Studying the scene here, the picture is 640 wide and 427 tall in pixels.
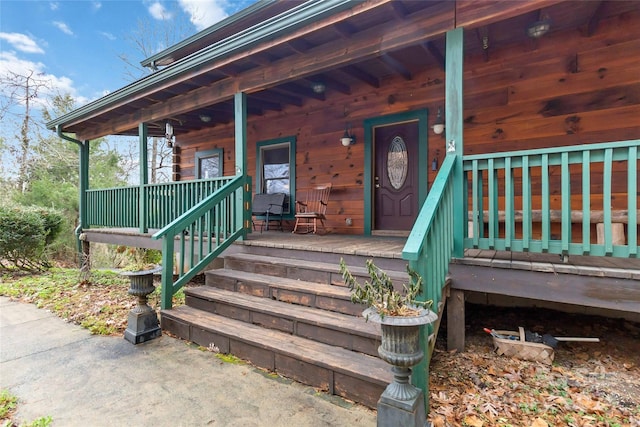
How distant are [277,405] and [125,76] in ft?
47.3

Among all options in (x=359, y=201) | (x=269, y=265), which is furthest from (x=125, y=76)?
(x=269, y=265)

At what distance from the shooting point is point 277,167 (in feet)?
20.5

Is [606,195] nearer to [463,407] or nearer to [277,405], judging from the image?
[463,407]

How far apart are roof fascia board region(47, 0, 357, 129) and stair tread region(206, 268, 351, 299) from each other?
237 centimetres

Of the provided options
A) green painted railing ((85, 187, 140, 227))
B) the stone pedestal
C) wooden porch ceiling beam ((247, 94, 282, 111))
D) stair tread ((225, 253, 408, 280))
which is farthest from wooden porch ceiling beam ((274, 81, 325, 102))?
the stone pedestal

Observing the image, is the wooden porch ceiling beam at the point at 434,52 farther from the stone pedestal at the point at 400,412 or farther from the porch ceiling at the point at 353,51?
the stone pedestal at the point at 400,412

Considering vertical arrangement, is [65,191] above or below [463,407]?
above

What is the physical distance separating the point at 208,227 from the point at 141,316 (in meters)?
1.13

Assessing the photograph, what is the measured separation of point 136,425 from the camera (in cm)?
185

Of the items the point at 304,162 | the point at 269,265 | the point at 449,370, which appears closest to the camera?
the point at 449,370

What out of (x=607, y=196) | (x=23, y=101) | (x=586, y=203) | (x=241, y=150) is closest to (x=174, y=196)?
(x=241, y=150)

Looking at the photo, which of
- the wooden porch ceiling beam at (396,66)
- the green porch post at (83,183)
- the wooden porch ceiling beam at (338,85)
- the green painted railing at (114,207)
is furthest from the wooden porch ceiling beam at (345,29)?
the green porch post at (83,183)

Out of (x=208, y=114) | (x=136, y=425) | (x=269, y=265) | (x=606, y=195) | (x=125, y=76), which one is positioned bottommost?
(x=136, y=425)

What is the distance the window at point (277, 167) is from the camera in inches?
235
